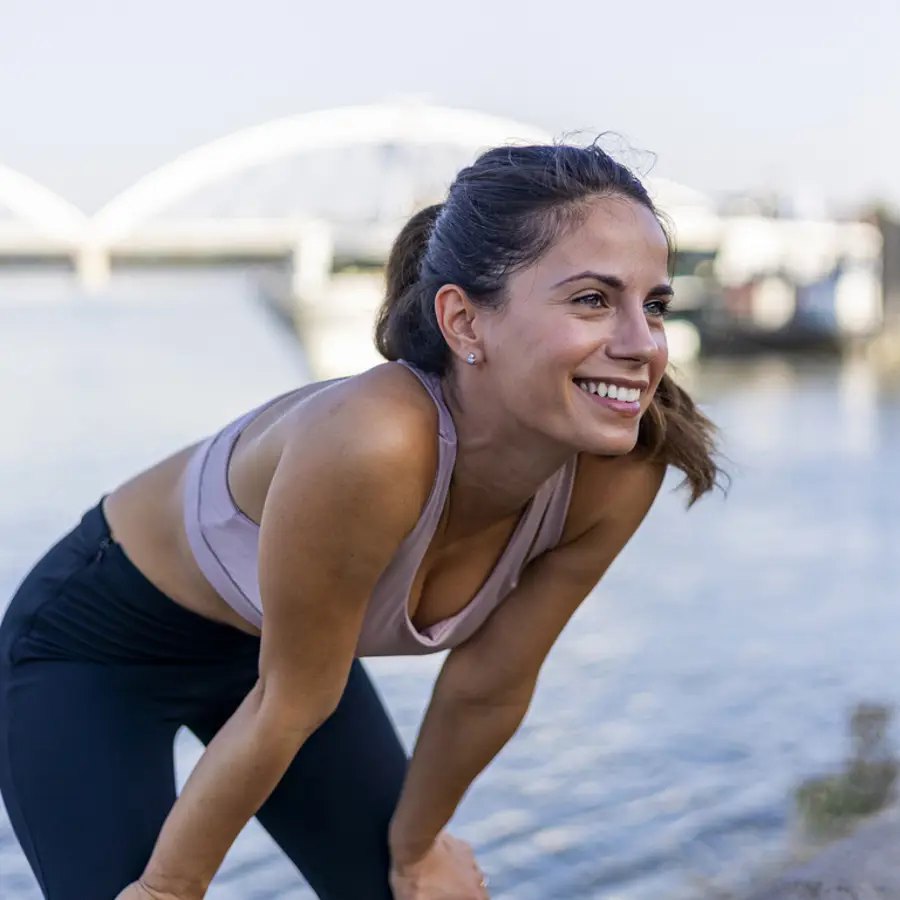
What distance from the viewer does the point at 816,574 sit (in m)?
8.72

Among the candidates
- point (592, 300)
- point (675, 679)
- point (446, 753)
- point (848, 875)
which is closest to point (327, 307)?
point (675, 679)

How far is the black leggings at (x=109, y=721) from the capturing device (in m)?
2.02

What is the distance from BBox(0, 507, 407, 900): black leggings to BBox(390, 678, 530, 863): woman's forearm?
0.09m

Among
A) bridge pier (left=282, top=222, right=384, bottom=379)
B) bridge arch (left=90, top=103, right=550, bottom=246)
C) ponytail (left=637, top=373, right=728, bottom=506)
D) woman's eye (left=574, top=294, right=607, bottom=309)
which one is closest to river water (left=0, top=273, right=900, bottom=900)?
ponytail (left=637, top=373, right=728, bottom=506)

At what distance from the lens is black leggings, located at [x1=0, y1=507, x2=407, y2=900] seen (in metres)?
2.02

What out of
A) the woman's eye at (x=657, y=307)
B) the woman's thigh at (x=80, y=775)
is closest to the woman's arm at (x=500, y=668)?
the woman's eye at (x=657, y=307)

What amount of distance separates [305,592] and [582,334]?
0.43 meters

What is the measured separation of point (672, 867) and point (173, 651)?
225 cm

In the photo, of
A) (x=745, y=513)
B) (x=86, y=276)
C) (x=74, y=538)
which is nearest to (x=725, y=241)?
(x=86, y=276)

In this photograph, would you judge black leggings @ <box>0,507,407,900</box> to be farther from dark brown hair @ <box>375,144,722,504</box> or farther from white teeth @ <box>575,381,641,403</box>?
white teeth @ <box>575,381,641,403</box>

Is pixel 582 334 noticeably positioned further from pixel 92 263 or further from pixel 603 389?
pixel 92 263

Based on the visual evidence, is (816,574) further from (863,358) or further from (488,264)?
(863,358)

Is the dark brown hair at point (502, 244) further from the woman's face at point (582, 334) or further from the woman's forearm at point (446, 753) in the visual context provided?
the woman's forearm at point (446, 753)

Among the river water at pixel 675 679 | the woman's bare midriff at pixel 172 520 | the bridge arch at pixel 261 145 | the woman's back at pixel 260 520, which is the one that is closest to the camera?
the woman's back at pixel 260 520
